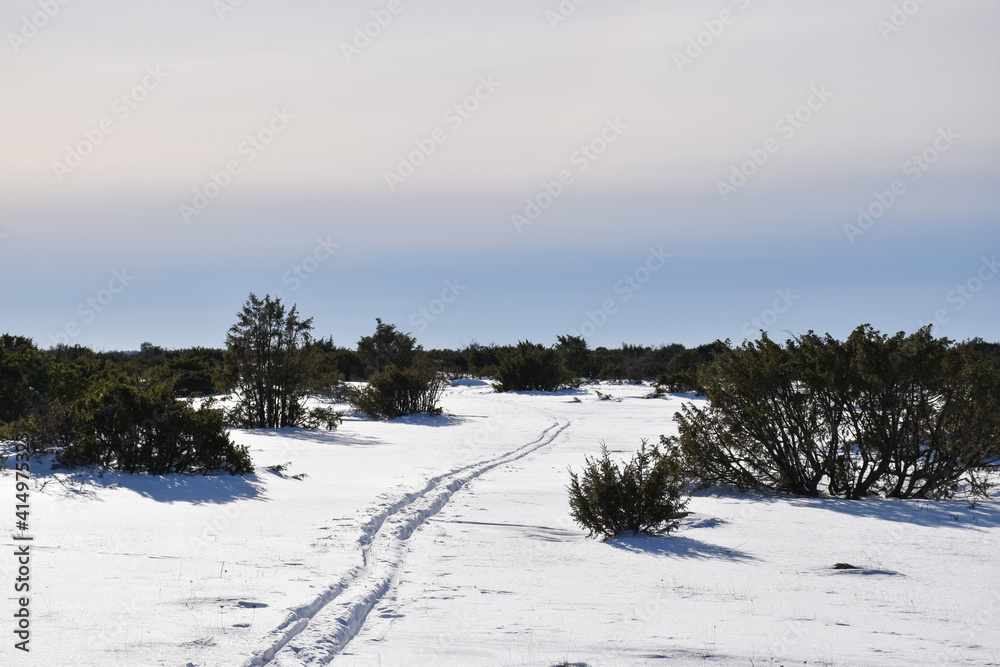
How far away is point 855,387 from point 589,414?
1798cm

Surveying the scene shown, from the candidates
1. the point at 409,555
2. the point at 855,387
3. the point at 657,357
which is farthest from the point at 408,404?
the point at 657,357

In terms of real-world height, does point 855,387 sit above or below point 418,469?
above

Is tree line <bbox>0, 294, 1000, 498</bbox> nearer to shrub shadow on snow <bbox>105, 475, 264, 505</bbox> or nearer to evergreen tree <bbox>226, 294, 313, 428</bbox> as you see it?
shrub shadow on snow <bbox>105, 475, 264, 505</bbox>

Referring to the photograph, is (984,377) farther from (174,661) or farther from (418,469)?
(174,661)

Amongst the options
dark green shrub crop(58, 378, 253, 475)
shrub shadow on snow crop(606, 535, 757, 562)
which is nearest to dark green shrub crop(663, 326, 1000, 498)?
shrub shadow on snow crop(606, 535, 757, 562)

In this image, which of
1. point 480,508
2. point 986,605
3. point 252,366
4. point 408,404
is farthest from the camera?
point 408,404

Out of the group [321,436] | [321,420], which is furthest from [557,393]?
[321,436]

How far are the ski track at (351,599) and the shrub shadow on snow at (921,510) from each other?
5.36 meters

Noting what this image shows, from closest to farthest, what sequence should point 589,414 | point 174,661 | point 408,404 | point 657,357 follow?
point 174,661 → point 408,404 → point 589,414 → point 657,357

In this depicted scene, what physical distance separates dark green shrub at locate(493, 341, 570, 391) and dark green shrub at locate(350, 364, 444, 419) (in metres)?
15.2

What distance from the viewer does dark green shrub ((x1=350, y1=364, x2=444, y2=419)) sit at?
89.4ft

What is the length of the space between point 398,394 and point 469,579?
2068 cm

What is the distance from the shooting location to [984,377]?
11250 millimetres

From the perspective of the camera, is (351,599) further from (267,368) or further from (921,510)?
(267,368)
